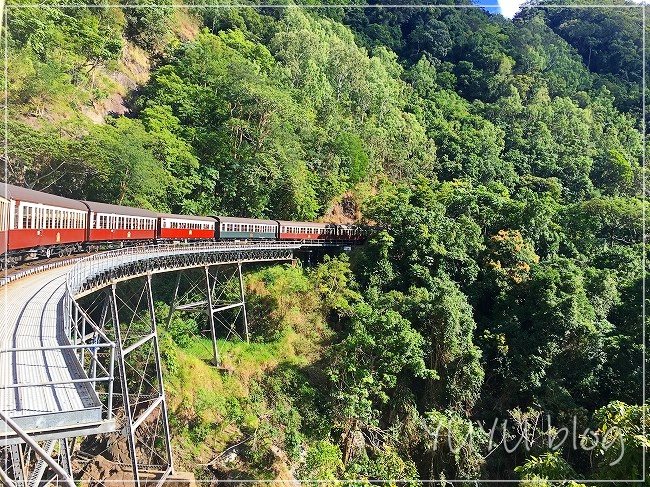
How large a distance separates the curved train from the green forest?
2.50 m

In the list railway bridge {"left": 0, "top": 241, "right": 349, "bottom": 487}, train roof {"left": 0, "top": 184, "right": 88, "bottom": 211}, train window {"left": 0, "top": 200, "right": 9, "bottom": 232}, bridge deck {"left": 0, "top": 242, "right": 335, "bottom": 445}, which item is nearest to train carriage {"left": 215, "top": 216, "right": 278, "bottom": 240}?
railway bridge {"left": 0, "top": 241, "right": 349, "bottom": 487}

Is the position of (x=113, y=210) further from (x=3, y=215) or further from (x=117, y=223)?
(x=3, y=215)

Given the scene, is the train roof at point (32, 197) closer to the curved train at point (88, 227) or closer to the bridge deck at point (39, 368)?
the curved train at point (88, 227)

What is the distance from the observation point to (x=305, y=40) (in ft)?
146

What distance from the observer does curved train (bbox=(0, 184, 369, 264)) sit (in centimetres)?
1170

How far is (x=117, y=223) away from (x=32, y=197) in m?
5.03

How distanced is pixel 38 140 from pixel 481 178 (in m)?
37.7

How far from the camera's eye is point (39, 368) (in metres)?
6.16

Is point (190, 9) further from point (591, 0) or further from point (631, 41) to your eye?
point (591, 0)

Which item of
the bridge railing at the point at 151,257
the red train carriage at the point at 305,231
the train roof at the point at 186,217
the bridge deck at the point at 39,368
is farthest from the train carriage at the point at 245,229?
the bridge deck at the point at 39,368

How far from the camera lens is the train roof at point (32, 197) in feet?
36.8

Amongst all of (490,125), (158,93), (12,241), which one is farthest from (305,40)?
(12,241)

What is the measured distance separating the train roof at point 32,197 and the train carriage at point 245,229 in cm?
787

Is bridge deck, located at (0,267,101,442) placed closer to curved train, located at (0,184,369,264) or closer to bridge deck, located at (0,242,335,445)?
bridge deck, located at (0,242,335,445)
